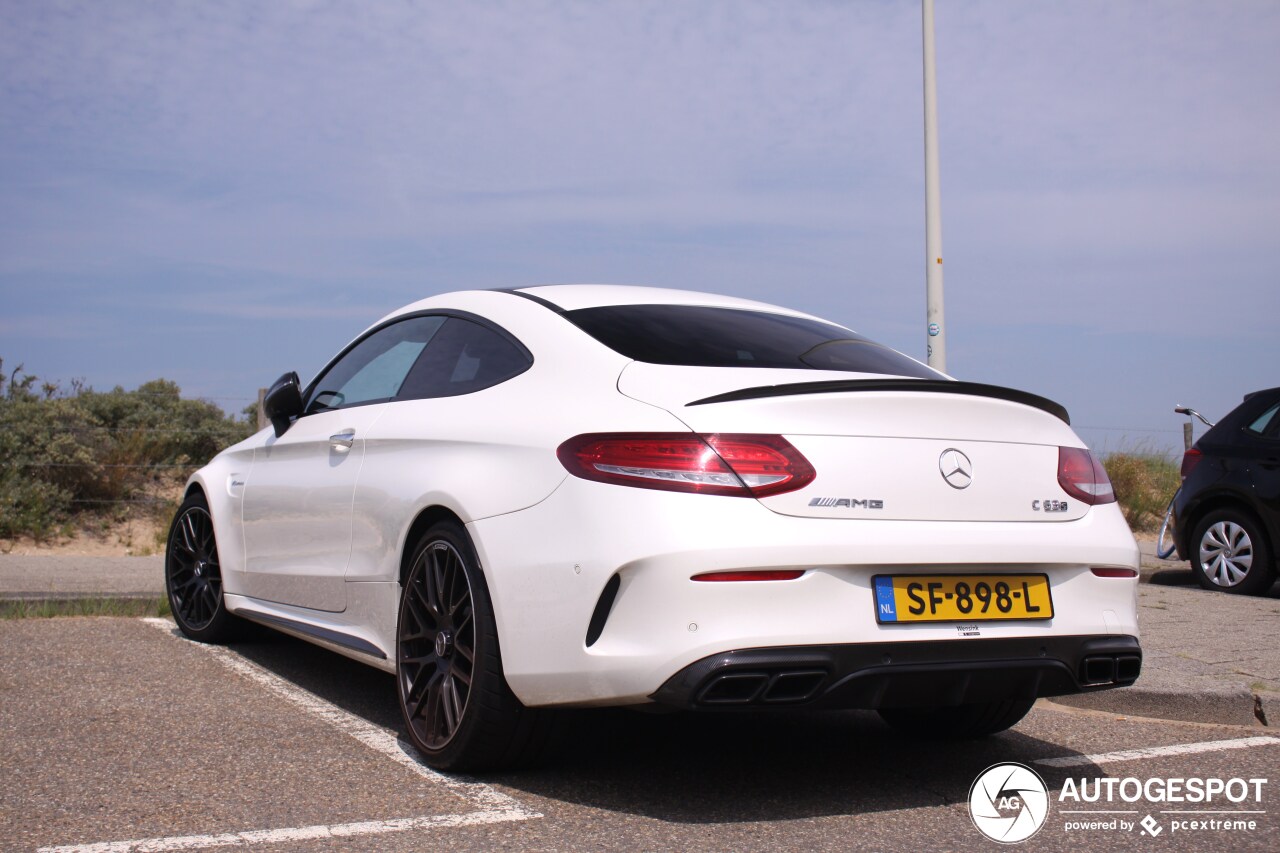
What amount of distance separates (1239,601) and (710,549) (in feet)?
22.2

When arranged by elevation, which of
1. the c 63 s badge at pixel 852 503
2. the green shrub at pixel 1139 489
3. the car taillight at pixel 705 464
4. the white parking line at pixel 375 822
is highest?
the car taillight at pixel 705 464

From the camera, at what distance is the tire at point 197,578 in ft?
20.3

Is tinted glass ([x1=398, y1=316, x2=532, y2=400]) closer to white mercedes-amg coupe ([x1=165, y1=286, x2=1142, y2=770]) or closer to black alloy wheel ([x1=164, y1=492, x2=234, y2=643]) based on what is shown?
white mercedes-amg coupe ([x1=165, y1=286, x2=1142, y2=770])

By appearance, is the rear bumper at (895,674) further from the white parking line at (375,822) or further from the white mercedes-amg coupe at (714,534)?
the white parking line at (375,822)

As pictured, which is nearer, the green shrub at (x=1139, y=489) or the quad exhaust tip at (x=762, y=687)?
the quad exhaust tip at (x=762, y=687)

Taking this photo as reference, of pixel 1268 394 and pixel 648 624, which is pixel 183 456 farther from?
pixel 648 624

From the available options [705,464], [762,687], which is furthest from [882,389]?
[762,687]

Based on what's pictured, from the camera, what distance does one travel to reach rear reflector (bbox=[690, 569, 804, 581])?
318 cm

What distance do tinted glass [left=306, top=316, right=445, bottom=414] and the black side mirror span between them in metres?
0.08

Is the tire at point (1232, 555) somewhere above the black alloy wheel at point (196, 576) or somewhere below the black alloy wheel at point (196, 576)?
below

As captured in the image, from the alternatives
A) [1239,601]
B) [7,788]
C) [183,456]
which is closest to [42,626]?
[7,788]

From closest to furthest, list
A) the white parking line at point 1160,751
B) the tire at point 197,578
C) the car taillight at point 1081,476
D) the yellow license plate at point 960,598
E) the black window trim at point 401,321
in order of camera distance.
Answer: the yellow license plate at point 960,598
the car taillight at point 1081,476
the black window trim at point 401,321
the white parking line at point 1160,751
the tire at point 197,578

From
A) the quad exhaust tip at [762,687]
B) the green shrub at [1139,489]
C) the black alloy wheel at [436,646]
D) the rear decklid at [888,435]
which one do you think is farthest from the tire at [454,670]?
the green shrub at [1139,489]

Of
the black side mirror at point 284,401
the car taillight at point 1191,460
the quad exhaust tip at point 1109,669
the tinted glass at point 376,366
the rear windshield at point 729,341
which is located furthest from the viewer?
the car taillight at point 1191,460
